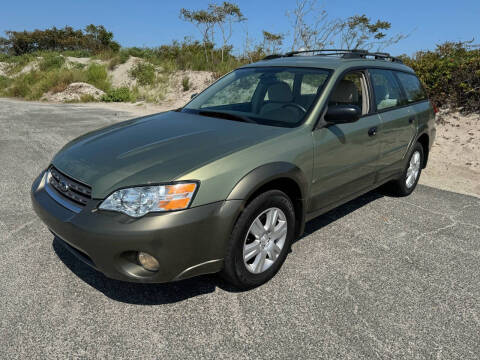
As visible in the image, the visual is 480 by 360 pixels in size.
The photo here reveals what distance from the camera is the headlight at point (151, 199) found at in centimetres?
227

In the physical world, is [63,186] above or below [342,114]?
below

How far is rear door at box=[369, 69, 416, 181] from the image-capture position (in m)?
3.96

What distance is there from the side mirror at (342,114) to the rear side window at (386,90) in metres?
0.99

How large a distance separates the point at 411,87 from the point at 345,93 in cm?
165

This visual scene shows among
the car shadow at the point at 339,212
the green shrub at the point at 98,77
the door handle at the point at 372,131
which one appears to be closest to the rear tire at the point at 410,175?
the car shadow at the point at 339,212

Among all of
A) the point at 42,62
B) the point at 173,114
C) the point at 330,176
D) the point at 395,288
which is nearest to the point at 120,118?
the point at 173,114

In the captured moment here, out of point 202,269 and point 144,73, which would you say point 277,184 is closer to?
point 202,269

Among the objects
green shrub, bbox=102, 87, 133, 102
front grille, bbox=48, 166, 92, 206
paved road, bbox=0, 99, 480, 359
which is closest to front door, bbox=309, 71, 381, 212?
paved road, bbox=0, 99, 480, 359

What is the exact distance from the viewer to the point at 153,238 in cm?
222

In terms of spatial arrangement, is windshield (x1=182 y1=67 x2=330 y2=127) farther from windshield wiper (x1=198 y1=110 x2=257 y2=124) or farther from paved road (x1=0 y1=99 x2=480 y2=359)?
paved road (x1=0 y1=99 x2=480 y2=359)

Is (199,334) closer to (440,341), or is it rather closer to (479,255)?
(440,341)

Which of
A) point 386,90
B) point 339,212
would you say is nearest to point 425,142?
point 386,90

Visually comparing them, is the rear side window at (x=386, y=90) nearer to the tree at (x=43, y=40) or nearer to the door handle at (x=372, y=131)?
the door handle at (x=372, y=131)

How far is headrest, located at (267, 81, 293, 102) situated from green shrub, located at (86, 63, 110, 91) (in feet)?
55.5
